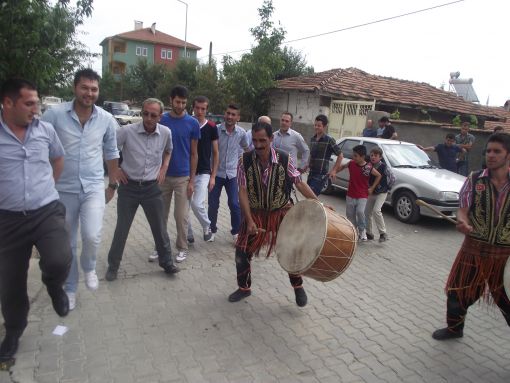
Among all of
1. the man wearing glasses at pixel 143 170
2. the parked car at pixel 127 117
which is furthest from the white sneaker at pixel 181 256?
the parked car at pixel 127 117

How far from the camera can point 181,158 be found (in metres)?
5.04

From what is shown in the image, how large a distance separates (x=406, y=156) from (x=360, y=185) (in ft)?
10.1

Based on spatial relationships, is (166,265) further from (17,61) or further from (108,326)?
(17,61)

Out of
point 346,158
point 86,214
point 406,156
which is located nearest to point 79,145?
point 86,214

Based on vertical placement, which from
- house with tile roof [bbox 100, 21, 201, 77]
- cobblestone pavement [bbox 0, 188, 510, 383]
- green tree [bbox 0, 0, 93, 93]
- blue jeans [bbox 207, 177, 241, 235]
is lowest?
cobblestone pavement [bbox 0, 188, 510, 383]

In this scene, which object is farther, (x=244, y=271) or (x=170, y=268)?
(x=170, y=268)

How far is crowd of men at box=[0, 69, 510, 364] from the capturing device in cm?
293

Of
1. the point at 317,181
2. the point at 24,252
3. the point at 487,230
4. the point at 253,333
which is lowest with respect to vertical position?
the point at 253,333

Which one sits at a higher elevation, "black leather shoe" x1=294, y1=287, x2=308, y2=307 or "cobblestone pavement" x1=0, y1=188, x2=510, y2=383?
"black leather shoe" x1=294, y1=287, x2=308, y2=307

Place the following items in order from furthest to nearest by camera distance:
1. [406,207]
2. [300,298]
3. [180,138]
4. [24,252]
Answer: [406,207] → [180,138] → [300,298] → [24,252]

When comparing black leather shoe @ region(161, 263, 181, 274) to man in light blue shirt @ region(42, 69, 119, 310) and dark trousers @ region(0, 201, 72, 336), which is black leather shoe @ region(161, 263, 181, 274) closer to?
man in light blue shirt @ region(42, 69, 119, 310)

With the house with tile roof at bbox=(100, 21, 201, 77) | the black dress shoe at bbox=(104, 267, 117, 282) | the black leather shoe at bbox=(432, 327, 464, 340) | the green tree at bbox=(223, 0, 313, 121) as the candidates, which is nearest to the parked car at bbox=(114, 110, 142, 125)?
the green tree at bbox=(223, 0, 313, 121)

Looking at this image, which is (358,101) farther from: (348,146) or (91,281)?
(91,281)

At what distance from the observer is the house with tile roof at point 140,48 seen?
59.2 meters
